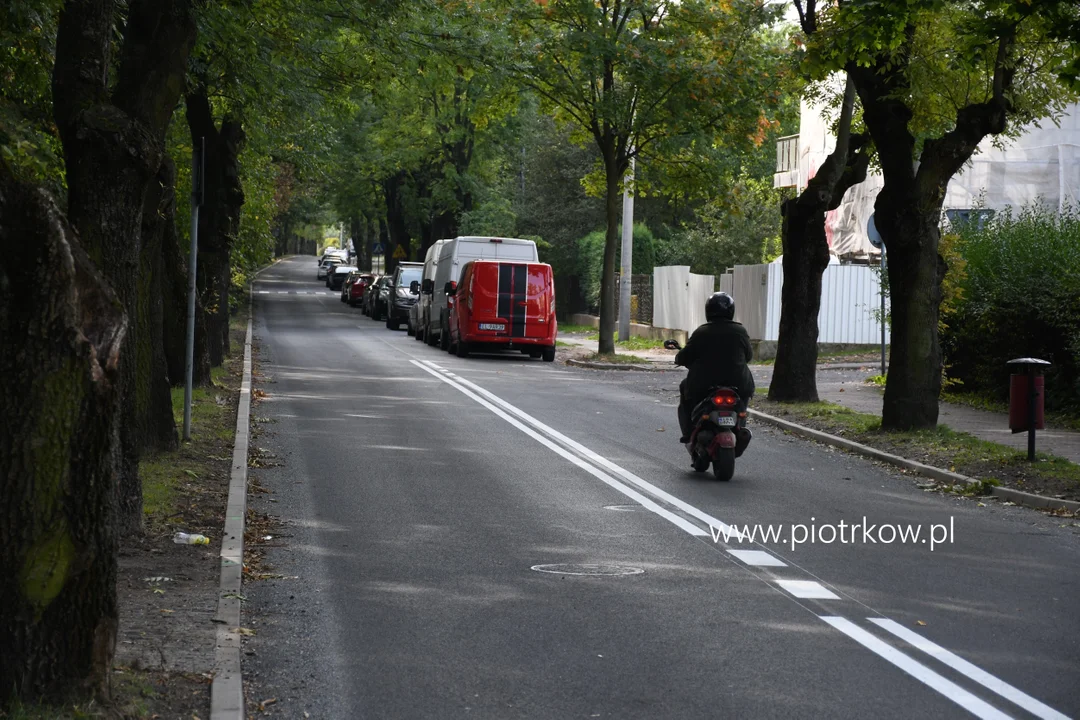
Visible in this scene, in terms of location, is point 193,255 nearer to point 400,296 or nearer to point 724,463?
point 724,463

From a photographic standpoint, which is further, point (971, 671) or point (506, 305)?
point (506, 305)

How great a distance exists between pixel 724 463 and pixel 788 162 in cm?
3592

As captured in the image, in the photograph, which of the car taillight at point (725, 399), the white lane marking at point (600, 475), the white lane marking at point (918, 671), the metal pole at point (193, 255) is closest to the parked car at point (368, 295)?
the white lane marking at point (600, 475)

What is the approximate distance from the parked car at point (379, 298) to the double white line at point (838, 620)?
36.8m

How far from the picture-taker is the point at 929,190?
53.6 feet

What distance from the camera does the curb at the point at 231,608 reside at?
5660 mm

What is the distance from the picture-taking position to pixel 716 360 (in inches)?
522

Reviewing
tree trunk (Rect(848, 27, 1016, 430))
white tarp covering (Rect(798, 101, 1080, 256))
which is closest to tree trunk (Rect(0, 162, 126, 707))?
tree trunk (Rect(848, 27, 1016, 430))

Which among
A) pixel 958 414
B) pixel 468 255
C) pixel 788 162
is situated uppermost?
pixel 788 162

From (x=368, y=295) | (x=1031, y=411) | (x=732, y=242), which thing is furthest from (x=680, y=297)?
(x=1031, y=411)

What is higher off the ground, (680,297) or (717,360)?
(680,297)

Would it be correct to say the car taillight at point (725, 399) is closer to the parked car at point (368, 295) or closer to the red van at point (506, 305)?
the red van at point (506, 305)

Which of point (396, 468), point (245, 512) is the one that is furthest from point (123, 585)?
point (396, 468)

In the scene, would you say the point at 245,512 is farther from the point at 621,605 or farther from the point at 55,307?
the point at 55,307
